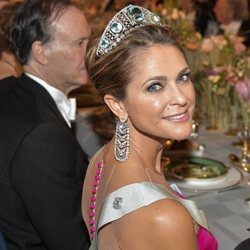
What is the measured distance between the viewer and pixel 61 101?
1993 mm

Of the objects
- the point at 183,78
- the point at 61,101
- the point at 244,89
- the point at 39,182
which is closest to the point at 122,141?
the point at 183,78

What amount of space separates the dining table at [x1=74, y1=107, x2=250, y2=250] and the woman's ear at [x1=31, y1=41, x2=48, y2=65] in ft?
1.71

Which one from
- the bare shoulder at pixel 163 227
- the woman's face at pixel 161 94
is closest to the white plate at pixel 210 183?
the woman's face at pixel 161 94

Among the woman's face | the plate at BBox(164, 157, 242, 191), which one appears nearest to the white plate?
the plate at BBox(164, 157, 242, 191)

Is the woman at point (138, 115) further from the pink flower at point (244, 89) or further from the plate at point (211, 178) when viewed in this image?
the pink flower at point (244, 89)

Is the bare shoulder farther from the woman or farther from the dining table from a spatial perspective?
the dining table

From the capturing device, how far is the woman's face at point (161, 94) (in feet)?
3.49

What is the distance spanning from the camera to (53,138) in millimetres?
1485

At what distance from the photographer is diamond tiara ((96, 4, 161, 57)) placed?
110 cm

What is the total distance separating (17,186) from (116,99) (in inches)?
21.5

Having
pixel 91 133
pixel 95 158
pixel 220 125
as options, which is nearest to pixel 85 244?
pixel 95 158

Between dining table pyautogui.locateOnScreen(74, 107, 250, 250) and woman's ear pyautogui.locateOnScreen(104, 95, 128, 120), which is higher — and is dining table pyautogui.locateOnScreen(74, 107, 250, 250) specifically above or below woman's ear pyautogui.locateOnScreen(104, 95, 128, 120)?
below

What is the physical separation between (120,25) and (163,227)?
18.7 inches

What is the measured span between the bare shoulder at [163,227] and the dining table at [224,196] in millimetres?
384
